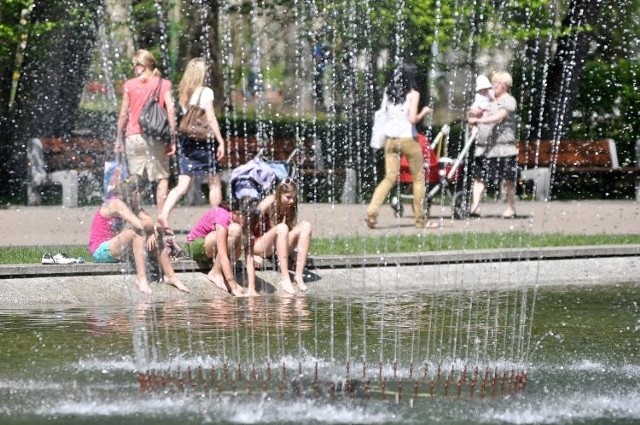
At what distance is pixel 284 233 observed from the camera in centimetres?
1126

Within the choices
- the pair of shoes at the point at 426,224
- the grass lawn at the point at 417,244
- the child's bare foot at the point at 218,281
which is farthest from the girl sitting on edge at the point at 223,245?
the pair of shoes at the point at 426,224

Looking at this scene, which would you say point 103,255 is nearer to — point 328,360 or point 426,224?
point 328,360

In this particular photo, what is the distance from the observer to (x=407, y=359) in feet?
28.8

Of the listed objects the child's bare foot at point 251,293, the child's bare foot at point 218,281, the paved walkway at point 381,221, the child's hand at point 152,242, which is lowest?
the paved walkway at point 381,221

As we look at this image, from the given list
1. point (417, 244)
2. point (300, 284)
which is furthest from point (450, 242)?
point (300, 284)

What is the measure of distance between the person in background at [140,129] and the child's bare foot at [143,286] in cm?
263

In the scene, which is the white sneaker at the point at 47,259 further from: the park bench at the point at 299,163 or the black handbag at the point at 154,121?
the park bench at the point at 299,163

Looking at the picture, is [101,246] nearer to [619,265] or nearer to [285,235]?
[285,235]

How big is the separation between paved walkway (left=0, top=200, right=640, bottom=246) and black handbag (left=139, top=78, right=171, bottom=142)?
46.5 inches

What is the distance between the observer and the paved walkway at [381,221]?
48.2 feet

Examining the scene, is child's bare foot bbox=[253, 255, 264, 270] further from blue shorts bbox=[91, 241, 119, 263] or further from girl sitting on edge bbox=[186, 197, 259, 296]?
blue shorts bbox=[91, 241, 119, 263]

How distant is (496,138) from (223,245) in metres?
6.22

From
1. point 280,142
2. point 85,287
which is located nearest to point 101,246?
point 85,287

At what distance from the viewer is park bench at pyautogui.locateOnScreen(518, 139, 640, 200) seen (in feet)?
64.8
